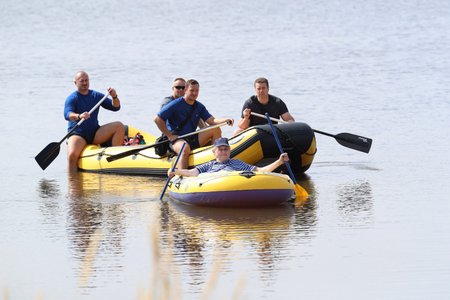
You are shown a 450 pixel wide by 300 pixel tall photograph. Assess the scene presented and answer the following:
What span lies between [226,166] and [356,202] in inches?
64.1

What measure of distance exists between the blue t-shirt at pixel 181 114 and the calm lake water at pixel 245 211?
2.74 ft

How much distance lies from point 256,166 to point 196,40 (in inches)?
1043

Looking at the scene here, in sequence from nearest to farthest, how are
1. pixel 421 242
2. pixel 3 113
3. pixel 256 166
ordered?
pixel 421 242 < pixel 256 166 < pixel 3 113

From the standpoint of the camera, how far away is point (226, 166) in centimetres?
1277

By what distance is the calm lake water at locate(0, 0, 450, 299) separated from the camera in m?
9.73

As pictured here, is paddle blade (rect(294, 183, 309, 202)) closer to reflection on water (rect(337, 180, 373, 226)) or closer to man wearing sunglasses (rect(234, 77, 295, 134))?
reflection on water (rect(337, 180, 373, 226))

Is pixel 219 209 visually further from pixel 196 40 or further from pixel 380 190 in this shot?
pixel 196 40

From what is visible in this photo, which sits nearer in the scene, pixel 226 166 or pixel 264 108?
pixel 226 166

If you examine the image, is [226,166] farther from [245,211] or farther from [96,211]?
[96,211]

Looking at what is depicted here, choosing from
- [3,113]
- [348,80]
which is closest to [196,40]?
[348,80]

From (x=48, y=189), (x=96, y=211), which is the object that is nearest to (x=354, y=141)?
(x=48, y=189)

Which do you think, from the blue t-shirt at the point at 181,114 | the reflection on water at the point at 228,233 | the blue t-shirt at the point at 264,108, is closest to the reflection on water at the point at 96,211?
the reflection on water at the point at 228,233

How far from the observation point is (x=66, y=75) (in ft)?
102

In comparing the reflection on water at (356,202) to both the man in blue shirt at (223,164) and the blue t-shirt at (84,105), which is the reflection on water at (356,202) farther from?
the blue t-shirt at (84,105)
